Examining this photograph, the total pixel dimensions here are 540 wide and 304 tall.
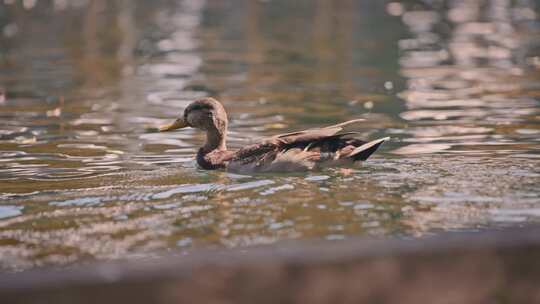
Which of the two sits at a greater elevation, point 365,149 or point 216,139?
point 216,139

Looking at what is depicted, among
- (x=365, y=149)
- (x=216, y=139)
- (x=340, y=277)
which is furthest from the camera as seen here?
(x=216, y=139)

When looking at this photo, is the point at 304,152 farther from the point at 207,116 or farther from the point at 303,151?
the point at 207,116

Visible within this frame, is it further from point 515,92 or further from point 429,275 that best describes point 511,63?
point 429,275

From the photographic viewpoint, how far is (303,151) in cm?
932

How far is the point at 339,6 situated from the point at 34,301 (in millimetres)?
36683

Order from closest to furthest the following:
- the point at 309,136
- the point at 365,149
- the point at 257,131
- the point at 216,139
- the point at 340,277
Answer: the point at 340,277
the point at 365,149
the point at 309,136
the point at 216,139
the point at 257,131

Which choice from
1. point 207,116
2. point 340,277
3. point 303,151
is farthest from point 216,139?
point 340,277

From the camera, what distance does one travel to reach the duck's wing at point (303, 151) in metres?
9.29

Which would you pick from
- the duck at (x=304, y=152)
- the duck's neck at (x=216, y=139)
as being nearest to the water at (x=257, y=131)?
the duck at (x=304, y=152)

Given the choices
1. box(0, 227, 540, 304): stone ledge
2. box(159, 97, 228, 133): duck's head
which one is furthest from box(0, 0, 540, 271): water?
box(0, 227, 540, 304): stone ledge

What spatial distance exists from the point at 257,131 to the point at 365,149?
144 inches

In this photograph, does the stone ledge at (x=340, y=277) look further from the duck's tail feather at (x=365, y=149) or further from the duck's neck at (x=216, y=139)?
the duck's neck at (x=216, y=139)

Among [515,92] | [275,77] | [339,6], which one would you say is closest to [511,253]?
[515,92]

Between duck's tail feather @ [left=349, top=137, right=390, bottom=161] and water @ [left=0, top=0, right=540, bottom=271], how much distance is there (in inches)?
7.4
